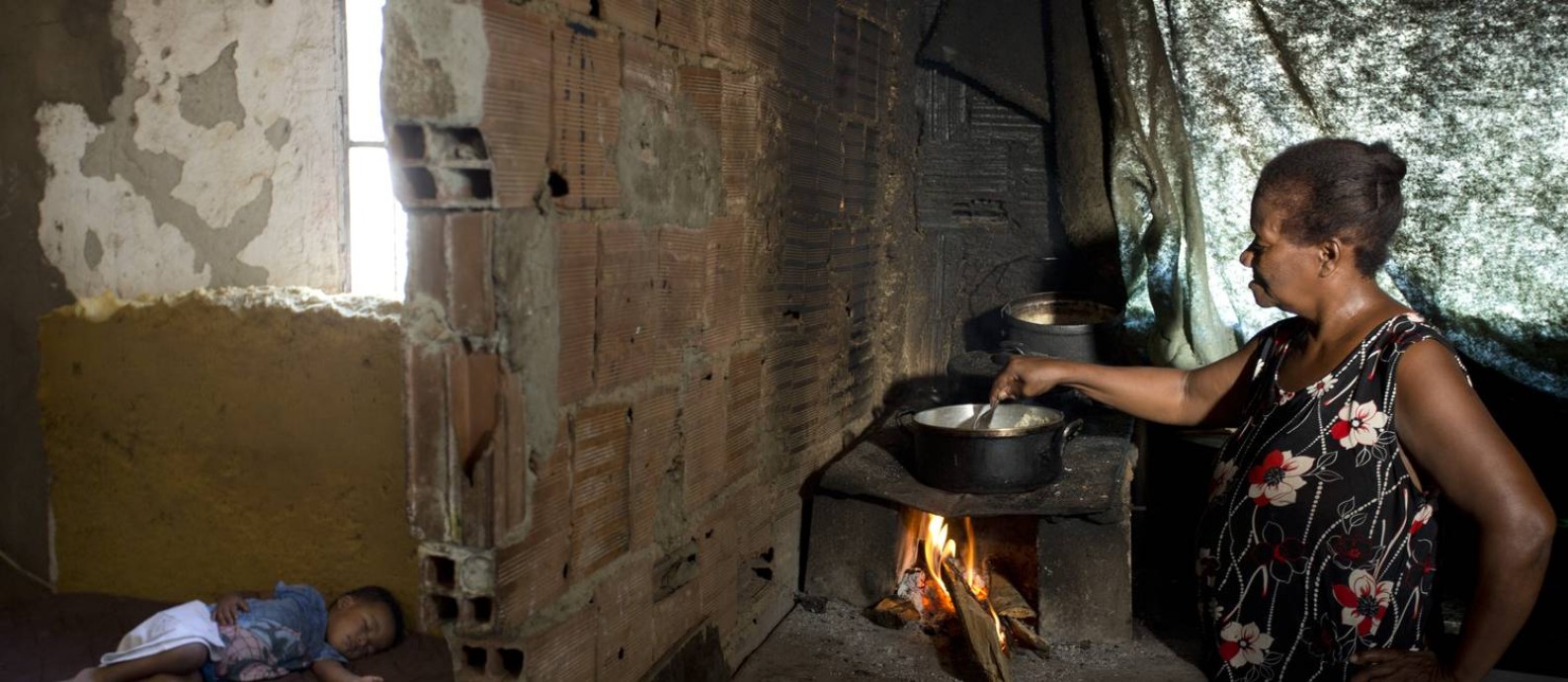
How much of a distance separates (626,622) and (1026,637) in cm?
152

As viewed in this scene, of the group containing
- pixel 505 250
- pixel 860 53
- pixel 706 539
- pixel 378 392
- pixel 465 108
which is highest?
pixel 860 53

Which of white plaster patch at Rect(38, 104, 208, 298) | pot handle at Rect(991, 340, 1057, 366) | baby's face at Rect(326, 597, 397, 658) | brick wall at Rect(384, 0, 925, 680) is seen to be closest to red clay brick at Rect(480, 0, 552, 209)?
brick wall at Rect(384, 0, 925, 680)

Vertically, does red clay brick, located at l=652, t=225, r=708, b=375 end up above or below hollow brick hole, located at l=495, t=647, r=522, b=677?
above

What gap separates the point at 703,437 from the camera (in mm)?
2977

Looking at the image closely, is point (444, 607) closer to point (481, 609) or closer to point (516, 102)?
point (481, 609)

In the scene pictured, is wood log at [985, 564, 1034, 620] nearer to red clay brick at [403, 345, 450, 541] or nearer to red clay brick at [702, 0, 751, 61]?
red clay brick at [702, 0, 751, 61]

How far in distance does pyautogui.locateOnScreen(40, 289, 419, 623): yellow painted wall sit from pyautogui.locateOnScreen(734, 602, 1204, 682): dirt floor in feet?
4.90

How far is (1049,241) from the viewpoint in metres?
4.94

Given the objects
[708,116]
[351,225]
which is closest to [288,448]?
[351,225]

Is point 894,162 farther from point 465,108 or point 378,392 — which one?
point 465,108

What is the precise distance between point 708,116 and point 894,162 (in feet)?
6.75

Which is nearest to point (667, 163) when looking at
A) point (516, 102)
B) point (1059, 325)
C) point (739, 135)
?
point (739, 135)

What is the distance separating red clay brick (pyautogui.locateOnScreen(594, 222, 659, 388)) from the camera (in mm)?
2383

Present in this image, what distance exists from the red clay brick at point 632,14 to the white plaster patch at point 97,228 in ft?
8.08
